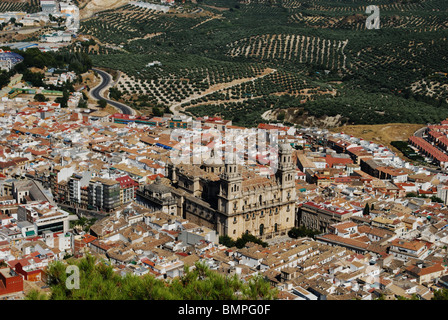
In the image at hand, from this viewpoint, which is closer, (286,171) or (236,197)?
(236,197)

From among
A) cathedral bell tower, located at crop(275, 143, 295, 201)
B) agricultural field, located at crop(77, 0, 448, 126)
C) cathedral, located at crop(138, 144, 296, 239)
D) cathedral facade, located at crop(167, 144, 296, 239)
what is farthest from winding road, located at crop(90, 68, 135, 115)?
cathedral bell tower, located at crop(275, 143, 295, 201)

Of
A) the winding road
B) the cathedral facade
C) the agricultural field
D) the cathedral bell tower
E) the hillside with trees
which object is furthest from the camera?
the agricultural field

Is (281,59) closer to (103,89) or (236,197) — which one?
(103,89)

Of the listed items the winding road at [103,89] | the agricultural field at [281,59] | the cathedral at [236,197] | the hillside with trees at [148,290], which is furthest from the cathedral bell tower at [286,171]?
the winding road at [103,89]

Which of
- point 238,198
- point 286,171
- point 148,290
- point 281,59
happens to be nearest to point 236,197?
point 238,198

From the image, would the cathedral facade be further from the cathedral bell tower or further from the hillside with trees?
the hillside with trees

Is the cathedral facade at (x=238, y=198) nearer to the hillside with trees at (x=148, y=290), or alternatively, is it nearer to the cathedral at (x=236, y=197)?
the cathedral at (x=236, y=197)
